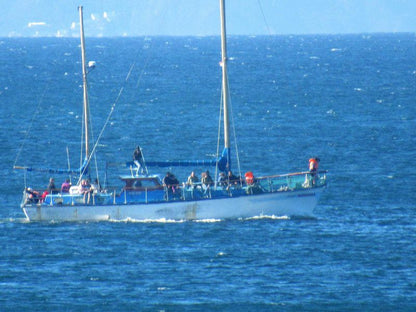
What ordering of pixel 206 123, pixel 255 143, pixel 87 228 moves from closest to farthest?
pixel 87 228 → pixel 255 143 → pixel 206 123

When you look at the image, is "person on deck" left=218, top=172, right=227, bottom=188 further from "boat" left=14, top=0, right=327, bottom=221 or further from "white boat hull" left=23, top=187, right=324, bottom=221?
A: "white boat hull" left=23, top=187, right=324, bottom=221

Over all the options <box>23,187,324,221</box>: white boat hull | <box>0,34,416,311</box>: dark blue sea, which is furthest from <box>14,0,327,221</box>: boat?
<box>0,34,416,311</box>: dark blue sea

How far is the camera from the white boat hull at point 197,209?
197 ft

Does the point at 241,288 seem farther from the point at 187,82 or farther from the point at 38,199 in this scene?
the point at 187,82

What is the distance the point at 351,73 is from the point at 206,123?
81.7 metres

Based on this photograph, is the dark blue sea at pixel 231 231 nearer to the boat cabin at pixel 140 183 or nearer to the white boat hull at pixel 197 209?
the white boat hull at pixel 197 209

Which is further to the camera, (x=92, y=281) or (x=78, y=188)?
(x=78, y=188)

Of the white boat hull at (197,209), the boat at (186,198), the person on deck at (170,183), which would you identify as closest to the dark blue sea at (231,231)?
the white boat hull at (197,209)

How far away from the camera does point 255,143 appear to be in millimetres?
94625

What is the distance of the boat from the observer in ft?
197

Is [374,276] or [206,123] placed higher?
[206,123]

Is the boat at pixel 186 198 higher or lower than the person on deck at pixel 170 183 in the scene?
lower

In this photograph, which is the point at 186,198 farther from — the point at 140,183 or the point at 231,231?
the point at 231,231

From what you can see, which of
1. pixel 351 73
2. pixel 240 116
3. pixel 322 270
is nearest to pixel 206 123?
pixel 240 116
